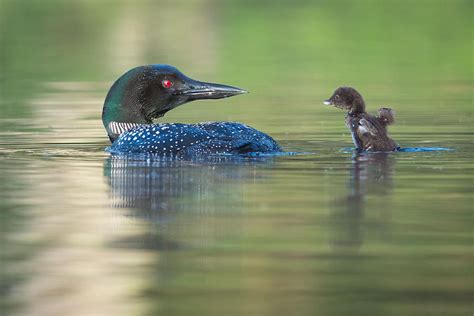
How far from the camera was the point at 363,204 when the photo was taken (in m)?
7.85

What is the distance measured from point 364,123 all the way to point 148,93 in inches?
68.1

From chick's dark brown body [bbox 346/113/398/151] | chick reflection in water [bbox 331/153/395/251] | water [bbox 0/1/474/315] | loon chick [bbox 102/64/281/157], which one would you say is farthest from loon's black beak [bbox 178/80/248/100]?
chick reflection in water [bbox 331/153/395/251]

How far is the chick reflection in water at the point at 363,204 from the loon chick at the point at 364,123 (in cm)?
39

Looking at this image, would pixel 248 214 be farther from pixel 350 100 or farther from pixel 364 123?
pixel 350 100

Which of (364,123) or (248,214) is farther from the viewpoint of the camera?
(364,123)

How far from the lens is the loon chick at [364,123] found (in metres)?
10.5

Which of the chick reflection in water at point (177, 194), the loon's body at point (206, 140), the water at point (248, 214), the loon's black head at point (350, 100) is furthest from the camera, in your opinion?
the loon's black head at point (350, 100)

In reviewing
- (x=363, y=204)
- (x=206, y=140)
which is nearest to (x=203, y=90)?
(x=206, y=140)

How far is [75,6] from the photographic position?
4462cm

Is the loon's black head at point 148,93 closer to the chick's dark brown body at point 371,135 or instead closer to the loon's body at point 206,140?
the loon's body at point 206,140

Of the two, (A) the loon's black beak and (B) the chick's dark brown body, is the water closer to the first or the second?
(B) the chick's dark brown body

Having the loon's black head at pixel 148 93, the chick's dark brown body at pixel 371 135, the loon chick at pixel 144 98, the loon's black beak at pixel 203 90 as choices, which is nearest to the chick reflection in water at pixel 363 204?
the chick's dark brown body at pixel 371 135

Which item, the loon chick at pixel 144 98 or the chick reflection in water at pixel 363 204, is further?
the loon chick at pixel 144 98

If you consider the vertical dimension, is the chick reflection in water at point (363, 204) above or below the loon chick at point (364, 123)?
below
